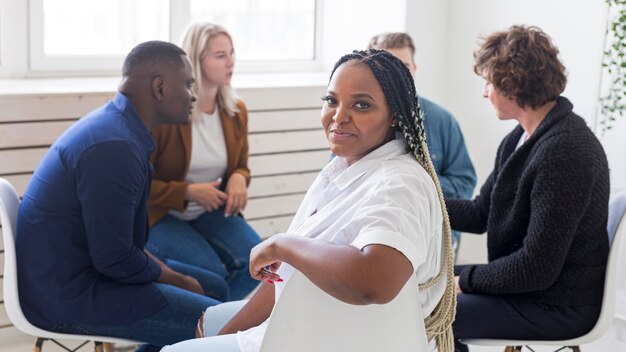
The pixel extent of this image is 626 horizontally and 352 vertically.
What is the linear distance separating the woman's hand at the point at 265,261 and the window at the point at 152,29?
202 cm

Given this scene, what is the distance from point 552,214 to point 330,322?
2.54 ft

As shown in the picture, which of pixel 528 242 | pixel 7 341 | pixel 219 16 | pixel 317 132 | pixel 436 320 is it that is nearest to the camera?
pixel 436 320

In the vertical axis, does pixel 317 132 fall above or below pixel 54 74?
below

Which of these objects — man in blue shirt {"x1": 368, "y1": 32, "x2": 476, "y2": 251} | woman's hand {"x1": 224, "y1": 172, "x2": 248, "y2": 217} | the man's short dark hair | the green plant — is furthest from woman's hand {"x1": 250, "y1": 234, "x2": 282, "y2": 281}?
the green plant

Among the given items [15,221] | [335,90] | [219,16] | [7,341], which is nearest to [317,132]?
[219,16]

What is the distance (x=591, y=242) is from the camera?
6.89 feet

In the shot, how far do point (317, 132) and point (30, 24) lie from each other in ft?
4.23

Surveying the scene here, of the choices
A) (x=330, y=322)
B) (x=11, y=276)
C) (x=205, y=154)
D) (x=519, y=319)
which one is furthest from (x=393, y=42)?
(x=330, y=322)

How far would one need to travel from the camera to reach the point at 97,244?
207 cm

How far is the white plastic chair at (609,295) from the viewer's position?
2.12 metres

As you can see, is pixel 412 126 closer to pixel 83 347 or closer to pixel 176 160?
pixel 176 160

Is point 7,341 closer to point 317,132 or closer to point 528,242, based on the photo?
point 317,132

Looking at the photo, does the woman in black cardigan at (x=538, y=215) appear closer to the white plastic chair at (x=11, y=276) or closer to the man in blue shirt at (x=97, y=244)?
the man in blue shirt at (x=97, y=244)

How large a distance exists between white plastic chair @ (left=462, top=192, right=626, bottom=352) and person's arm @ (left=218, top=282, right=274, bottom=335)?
2.09 ft
